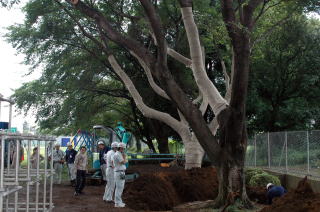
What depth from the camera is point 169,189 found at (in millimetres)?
14469

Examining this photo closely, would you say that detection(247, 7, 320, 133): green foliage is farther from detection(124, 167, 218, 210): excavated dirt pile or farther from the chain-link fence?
detection(124, 167, 218, 210): excavated dirt pile

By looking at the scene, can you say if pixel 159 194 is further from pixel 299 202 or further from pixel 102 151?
pixel 299 202

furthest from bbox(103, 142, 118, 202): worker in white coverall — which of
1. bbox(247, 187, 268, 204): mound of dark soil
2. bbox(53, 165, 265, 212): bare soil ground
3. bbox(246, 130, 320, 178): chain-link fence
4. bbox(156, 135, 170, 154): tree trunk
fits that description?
bbox(156, 135, 170, 154): tree trunk

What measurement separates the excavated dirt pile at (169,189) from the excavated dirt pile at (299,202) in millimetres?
5154

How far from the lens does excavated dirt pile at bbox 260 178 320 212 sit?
8.04 m

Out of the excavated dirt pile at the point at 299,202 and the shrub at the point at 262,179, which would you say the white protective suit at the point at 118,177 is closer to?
the shrub at the point at 262,179

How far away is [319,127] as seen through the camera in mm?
28109

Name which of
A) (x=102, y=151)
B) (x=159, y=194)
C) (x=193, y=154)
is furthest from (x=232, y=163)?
(x=102, y=151)

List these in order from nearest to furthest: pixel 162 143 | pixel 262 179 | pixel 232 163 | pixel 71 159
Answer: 1. pixel 232 163
2. pixel 262 179
3. pixel 71 159
4. pixel 162 143

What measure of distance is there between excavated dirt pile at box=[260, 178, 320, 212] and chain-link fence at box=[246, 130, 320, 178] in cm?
545

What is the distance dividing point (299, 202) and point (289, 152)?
355 inches

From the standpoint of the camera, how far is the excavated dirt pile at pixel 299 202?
804cm

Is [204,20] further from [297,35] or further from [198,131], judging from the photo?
[297,35]

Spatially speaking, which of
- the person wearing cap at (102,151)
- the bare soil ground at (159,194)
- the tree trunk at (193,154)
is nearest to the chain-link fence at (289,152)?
the bare soil ground at (159,194)
